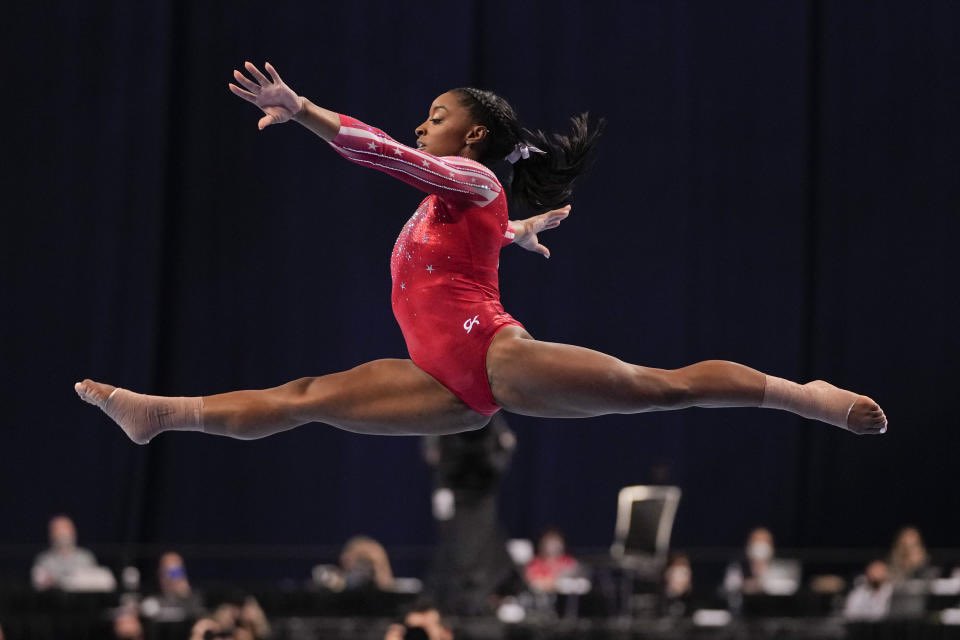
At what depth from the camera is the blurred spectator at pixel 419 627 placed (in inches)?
201

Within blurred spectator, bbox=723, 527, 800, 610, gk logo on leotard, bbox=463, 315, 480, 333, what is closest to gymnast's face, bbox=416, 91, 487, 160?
gk logo on leotard, bbox=463, 315, 480, 333

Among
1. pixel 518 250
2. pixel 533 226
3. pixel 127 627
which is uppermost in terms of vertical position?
pixel 518 250

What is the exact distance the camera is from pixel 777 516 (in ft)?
40.5

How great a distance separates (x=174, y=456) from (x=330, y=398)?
8247mm

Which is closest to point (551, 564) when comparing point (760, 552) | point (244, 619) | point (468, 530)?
point (760, 552)

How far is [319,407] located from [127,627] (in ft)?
13.5

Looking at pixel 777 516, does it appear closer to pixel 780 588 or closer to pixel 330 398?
pixel 780 588

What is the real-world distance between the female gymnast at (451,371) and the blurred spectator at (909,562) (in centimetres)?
611

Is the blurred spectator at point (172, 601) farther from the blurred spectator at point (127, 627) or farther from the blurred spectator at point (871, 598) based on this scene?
the blurred spectator at point (871, 598)

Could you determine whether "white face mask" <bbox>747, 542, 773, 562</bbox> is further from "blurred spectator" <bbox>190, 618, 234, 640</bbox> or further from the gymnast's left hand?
the gymnast's left hand

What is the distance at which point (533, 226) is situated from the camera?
451 centimetres

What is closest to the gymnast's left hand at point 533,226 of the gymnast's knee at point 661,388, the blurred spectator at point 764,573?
the gymnast's knee at point 661,388

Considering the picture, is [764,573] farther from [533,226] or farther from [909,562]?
[533,226]

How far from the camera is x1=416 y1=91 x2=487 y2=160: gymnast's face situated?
405 centimetres
